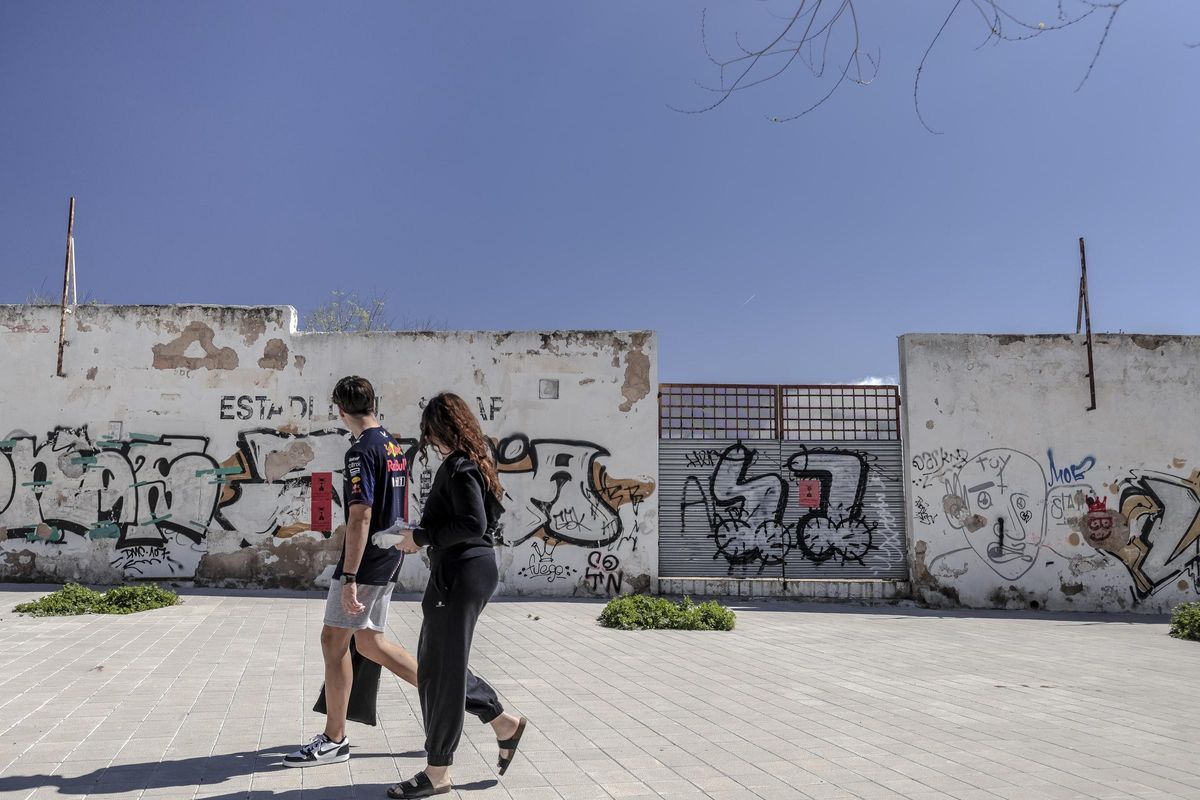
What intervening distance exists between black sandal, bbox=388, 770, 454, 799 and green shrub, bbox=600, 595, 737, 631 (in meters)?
5.53

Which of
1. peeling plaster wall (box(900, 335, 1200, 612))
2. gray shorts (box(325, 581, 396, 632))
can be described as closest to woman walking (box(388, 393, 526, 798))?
gray shorts (box(325, 581, 396, 632))

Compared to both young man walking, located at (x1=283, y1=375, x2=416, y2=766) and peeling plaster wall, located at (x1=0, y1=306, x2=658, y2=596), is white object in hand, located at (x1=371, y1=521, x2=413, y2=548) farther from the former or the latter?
peeling plaster wall, located at (x1=0, y1=306, x2=658, y2=596)

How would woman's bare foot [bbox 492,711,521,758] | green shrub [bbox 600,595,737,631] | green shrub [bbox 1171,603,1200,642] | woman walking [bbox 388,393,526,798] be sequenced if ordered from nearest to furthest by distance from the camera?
1. woman walking [bbox 388,393,526,798]
2. woman's bare foot [bbox 492,711,521,758]
3. green shrub [bbox 600,595,737,631]
4. green shrub [bbox 1171,603,1200,642]

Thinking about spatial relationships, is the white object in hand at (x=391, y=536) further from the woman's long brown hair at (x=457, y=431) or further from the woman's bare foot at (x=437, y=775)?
the woman's bare foot at (x=437, y=775)

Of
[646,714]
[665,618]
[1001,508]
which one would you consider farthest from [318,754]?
[1001,508]

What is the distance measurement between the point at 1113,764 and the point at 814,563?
24.0ft

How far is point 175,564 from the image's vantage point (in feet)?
37.9

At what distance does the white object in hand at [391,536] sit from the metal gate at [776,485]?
26.5 feet

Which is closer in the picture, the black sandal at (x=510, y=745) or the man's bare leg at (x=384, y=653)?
the black sandal at (x=510, y=745)

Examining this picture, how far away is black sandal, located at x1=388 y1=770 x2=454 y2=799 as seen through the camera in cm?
361

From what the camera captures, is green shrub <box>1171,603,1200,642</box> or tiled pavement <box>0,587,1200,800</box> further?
green shrub <box>1171,603,1200,642</box>

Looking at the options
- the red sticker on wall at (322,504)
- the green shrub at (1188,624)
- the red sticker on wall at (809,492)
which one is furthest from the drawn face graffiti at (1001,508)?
the red sticker on wall at (322,504)

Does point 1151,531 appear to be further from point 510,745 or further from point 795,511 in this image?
point 510,745

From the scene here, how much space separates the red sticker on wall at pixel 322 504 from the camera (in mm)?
11555
